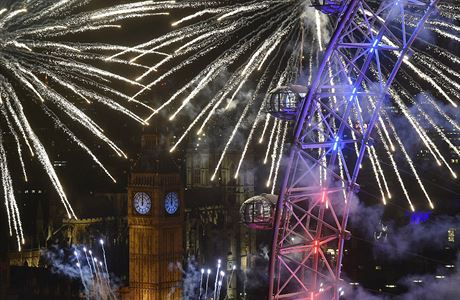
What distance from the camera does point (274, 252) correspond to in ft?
61.1

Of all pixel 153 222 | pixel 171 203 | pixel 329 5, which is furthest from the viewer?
pixel 171 203

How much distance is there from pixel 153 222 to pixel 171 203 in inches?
63.4

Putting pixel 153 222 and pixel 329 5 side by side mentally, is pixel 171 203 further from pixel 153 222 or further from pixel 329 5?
pixel 329 5

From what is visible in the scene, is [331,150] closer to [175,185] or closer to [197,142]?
[175,185]

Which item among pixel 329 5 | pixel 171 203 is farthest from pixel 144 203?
pixel 329 5

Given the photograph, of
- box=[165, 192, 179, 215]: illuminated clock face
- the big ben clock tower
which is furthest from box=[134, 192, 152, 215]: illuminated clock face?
box=[165, 192, 179, 215]: illuminated clock face

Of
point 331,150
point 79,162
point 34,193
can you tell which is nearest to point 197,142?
point 79,162

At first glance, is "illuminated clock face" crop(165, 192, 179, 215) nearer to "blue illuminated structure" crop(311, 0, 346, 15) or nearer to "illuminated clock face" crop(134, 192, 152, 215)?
"illuminated clock face" crop(134, 192, 152, 215)

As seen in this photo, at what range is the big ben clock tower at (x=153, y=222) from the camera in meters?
46.1

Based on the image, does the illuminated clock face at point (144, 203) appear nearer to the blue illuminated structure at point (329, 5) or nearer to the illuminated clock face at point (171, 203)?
the illuminated clock face at point (171, 203)

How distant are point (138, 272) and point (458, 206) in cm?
2363

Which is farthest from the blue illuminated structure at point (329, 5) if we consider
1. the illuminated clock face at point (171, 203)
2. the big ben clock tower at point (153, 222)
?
the illuminated clock face at point (171, 203)

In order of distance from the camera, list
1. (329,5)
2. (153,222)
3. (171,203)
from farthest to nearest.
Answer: (171,203) < (153,222) < (329,5)

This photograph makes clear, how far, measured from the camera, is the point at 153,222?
46.1 m
